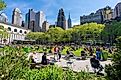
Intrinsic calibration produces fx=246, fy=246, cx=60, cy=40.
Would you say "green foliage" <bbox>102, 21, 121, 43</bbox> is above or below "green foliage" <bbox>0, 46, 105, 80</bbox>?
above

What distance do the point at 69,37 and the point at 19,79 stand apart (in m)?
101

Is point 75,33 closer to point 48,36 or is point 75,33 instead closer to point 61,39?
point 61,39

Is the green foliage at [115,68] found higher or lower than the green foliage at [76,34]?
lower

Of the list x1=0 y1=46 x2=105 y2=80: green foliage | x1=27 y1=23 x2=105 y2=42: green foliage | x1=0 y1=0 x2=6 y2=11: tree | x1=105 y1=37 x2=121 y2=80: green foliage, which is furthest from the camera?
x1=27 y1=23 x2=105 y2=42: green foliage

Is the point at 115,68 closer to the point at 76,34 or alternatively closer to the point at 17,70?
the point at 17,70

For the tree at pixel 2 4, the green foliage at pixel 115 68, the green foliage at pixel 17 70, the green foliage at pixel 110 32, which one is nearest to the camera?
the green foliage at pixel 17 70

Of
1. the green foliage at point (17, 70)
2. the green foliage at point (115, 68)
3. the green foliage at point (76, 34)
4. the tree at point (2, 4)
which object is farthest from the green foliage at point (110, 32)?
the green foliage at point (115, 68)

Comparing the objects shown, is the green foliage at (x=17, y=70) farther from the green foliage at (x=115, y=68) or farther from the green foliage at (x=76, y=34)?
the green foliage at (x=76, y=34)

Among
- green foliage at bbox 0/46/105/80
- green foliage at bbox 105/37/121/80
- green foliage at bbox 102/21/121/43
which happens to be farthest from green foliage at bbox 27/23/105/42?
green foliage at bbox 105/37/121/80

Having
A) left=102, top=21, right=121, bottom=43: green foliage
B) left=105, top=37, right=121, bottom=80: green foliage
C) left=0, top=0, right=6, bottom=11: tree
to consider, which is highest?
left=102, top=21, right=121, bottom=43: green foliage

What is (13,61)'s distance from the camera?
20.5 ft

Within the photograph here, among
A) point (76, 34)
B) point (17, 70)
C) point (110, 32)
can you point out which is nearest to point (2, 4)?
point (17, 70)

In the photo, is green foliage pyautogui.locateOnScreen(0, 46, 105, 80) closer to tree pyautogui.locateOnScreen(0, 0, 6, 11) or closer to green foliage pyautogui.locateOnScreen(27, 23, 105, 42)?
tree pyautogui.locateOnScreen(0, 0, 6, 11)

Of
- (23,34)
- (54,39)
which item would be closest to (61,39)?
(54,39)
